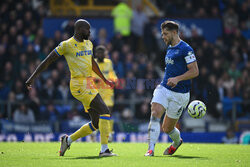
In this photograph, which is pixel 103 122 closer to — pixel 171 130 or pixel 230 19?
pixel 171 130

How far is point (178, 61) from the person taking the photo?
1038 cm

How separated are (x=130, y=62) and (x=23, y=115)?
15.7ft

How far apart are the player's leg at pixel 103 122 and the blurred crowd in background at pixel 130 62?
858cm

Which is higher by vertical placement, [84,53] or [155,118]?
[84,53]

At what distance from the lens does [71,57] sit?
1050cm

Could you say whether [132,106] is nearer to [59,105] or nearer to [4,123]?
[59,105]

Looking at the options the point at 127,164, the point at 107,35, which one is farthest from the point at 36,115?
the point at 127,164

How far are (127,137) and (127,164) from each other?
32.8 feet

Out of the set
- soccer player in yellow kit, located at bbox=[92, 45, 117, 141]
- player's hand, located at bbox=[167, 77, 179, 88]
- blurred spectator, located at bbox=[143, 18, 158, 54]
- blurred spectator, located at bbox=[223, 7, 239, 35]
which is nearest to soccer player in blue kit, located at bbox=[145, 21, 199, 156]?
player's hand, located at bbox=[167, 77, 179, 88]

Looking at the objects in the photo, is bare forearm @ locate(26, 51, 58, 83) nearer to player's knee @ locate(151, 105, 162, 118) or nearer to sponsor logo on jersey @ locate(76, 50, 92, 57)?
sponsor logo on jersey @ locate(76, 50, 92, 57)

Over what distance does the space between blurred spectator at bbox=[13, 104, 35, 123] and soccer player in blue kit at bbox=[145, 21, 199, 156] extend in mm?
9303

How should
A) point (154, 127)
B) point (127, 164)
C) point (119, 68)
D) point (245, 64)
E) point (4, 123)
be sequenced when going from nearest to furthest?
1. point (127, 164)
2. point (154, 127)
3. point (4, 123)
4. point (119, 68)
5. point (245, 64)

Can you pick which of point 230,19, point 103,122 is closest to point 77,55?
point 103,122

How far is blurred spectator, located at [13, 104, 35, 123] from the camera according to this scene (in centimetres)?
1881
